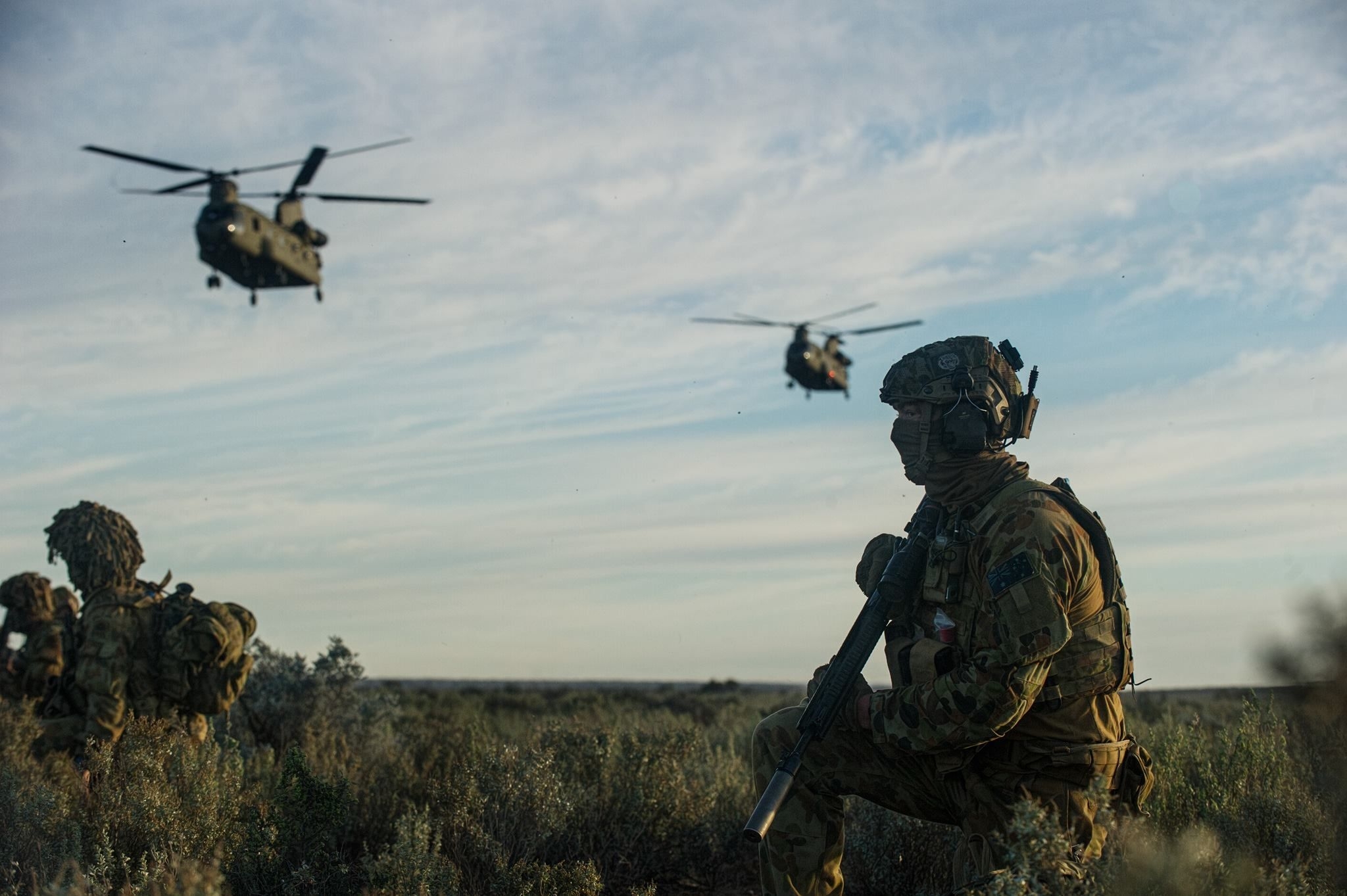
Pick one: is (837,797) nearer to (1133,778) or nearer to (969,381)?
(1133,778)

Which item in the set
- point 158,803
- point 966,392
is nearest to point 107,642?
point 158,803

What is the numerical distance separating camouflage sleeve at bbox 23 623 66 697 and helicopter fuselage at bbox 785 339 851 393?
28.3 meters

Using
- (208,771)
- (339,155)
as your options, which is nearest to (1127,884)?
(208,771)

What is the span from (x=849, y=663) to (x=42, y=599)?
7938 mm

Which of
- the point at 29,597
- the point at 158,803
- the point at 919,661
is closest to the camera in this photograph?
the point at 919,661

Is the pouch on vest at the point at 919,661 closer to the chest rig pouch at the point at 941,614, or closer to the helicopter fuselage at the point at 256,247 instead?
the chest rig pouch at the point at 941,614

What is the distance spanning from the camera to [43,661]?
31.8 feet

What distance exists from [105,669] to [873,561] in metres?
5.37

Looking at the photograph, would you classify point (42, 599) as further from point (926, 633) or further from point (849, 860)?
point (926, 633)

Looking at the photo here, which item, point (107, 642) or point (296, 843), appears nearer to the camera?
point (296, 843)

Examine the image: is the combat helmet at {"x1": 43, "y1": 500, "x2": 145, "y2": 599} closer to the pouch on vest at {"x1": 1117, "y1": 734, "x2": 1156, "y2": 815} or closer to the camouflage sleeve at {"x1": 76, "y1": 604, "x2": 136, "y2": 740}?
the camouflage sleeve at {"x1": 76, "y1": 604, "x2": 136, "y2": 740}

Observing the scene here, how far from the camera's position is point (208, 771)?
6.77m

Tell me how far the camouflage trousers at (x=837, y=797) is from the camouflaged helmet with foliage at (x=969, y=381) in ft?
4.47

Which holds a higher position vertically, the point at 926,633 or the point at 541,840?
the point at 926,633
